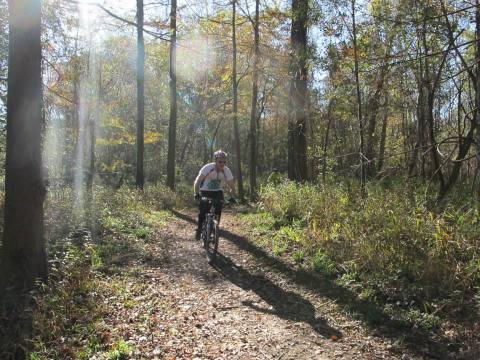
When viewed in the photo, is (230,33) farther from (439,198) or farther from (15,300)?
(15,300)

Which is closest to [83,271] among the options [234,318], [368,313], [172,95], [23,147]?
[23,147]

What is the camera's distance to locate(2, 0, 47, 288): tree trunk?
16.7 feet

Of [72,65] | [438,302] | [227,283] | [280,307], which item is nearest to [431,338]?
[438,302]

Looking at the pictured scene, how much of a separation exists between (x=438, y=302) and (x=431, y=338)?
0.64 meters

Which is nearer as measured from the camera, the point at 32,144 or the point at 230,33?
the point at 32,144

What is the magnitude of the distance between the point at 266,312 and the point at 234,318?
0.51 metres

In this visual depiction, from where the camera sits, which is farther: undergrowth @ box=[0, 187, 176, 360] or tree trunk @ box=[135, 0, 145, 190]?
tree trunk @ box=[135, 0, 145, 190]

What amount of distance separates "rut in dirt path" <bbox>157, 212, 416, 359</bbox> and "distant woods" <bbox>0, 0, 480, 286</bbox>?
8.90ft

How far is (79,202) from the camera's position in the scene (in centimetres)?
1093

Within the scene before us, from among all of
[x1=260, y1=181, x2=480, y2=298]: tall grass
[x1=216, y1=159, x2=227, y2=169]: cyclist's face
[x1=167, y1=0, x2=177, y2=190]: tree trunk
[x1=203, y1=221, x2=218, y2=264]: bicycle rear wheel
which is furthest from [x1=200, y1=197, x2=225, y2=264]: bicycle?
[x1=167, y1=0, x2=177, y2=190]: tree trunk

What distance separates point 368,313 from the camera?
5.17 meters

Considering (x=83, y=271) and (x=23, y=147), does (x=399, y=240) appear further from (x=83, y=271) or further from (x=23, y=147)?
(x=23, y=147)

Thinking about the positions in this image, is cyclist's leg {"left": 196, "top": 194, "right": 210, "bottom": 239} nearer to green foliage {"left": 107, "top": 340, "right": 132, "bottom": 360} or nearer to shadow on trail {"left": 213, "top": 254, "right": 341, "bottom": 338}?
shadow on trail {"left": 213, "top": 254, "right": 341, "bottom": 338}

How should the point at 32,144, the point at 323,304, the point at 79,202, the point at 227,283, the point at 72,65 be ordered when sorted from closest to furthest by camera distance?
the point at 32,144
the point at 323,304
the point at 227,283
the point at 79,202
the point at 72,65
